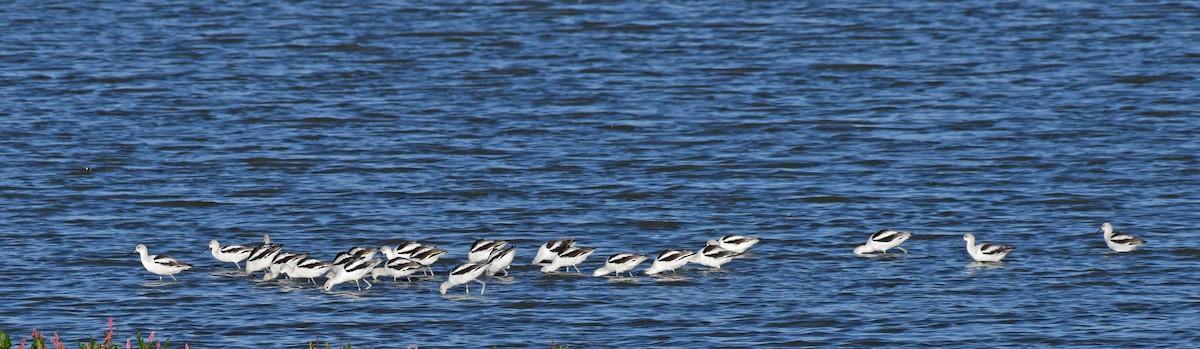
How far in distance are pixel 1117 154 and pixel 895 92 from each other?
28.3ft

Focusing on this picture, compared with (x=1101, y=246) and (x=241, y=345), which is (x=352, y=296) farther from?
(x=1101, y=246)

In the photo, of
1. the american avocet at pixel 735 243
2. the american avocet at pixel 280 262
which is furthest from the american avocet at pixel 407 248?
the american avocet at pixel 735 243

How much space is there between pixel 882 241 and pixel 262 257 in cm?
793

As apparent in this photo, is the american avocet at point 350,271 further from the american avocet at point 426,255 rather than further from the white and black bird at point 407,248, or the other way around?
the white and black bird at point 407,248

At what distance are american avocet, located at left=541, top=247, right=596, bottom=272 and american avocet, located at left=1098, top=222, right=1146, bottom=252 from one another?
6810 mm

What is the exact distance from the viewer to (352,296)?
23.4 m

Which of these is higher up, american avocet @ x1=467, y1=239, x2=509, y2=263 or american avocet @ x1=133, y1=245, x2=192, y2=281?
american avocet @ x1=133, y1=245, x2=192, y2=281

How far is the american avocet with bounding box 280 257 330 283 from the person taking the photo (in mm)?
23672

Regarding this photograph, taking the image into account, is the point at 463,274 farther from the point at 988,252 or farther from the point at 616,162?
the point at 616,162

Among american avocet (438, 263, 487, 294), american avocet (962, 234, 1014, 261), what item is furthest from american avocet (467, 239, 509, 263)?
american avocet (962, 234, 1014, 261)

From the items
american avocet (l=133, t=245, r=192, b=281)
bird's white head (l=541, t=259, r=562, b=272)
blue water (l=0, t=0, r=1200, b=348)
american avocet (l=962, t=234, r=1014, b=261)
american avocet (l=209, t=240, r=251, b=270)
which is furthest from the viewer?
american avocet (l=962, t=234, r=1014, b=261)

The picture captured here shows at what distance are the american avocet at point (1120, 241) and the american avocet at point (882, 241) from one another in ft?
8.68

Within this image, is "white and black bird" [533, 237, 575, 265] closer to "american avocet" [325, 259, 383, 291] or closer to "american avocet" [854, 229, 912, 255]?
"american avocet" [325, 259, 383, 291]

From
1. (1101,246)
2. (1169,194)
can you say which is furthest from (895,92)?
(1101,246)
